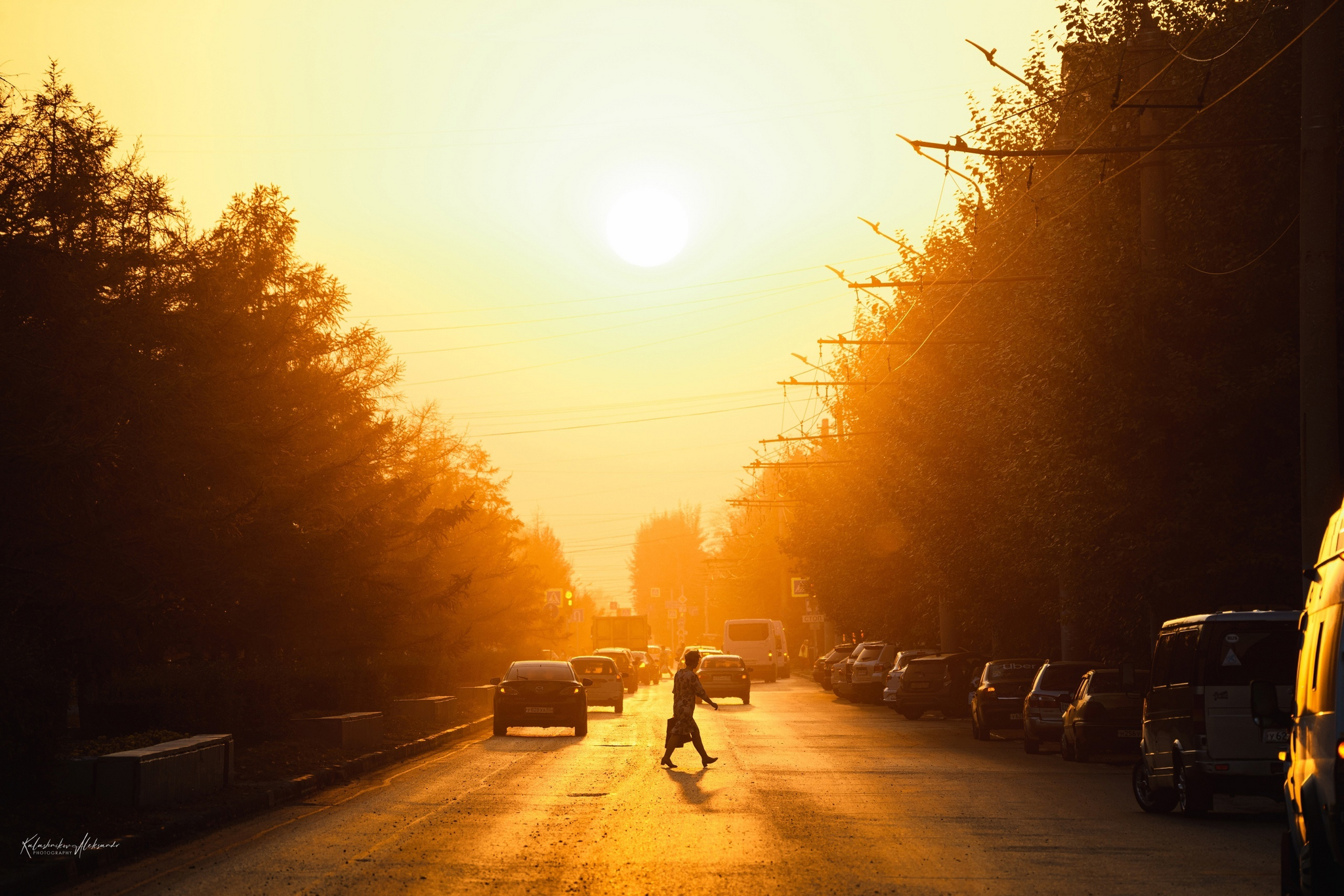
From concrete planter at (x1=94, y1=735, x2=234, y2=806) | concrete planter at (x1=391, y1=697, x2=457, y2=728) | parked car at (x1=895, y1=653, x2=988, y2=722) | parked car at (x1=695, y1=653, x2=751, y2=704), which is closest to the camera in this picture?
concrete planter at (x1=94, y1=735, x2=234, y2=806)

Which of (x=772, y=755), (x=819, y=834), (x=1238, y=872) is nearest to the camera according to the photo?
(x=1238, y=872)

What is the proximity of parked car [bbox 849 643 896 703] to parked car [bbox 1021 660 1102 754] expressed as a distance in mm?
21343

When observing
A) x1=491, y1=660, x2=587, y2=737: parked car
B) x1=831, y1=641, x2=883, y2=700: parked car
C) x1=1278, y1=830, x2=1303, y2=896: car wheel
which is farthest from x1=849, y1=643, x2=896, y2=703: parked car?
x1=1278, y1=830, x2=1303, y2=896: car wheel

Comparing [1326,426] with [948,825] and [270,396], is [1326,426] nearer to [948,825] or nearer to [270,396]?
[948,825]

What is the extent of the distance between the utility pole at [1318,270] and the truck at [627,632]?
67.6 m

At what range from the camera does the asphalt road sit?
10.3 meters

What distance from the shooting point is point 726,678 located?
48.1m

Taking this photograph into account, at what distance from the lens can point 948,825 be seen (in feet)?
46.3

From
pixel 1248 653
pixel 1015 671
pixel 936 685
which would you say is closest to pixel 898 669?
pixel 936 685

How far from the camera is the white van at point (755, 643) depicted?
72.1 metres

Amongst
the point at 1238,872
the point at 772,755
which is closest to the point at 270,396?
the point at 772,755

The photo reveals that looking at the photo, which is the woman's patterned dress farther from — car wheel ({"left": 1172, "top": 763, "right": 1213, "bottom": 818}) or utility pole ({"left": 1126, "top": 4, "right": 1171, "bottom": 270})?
utility pole ({"left": 1126, "top": 4, "right": 1171, "bottom": 270})

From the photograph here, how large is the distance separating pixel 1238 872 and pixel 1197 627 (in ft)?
14.0

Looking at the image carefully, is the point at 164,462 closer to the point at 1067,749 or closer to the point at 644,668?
the point at 1067,749
